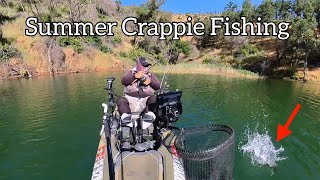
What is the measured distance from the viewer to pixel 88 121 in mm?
17500

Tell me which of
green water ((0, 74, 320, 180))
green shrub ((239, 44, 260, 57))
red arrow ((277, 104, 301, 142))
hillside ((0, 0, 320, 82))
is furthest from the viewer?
green shrub ((239, 44, 260, 57))

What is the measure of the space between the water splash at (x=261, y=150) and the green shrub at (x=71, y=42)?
3660 centimetres

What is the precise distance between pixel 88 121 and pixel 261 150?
8.74 meters

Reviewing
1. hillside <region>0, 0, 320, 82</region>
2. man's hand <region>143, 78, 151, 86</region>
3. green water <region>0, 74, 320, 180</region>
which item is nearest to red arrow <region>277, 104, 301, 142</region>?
green water <region>0, 74, 320, 180</region>

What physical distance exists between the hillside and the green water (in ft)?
37.0

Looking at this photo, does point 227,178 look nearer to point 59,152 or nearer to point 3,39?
point 59,152

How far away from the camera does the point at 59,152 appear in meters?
13.0

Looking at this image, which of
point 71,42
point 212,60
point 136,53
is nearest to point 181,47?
→ point 212,60

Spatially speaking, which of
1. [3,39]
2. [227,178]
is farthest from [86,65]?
[227,178]

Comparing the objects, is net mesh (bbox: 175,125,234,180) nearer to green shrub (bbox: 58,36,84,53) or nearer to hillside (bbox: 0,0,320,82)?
hillside (bbox: 0,0,320,82)

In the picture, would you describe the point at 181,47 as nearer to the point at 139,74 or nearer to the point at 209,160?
the point at 139,74

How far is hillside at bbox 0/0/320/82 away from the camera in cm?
4225

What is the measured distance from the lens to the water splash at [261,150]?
12068mm

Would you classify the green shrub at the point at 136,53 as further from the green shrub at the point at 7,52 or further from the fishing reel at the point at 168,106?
the fishing reel at the point at 168,106
